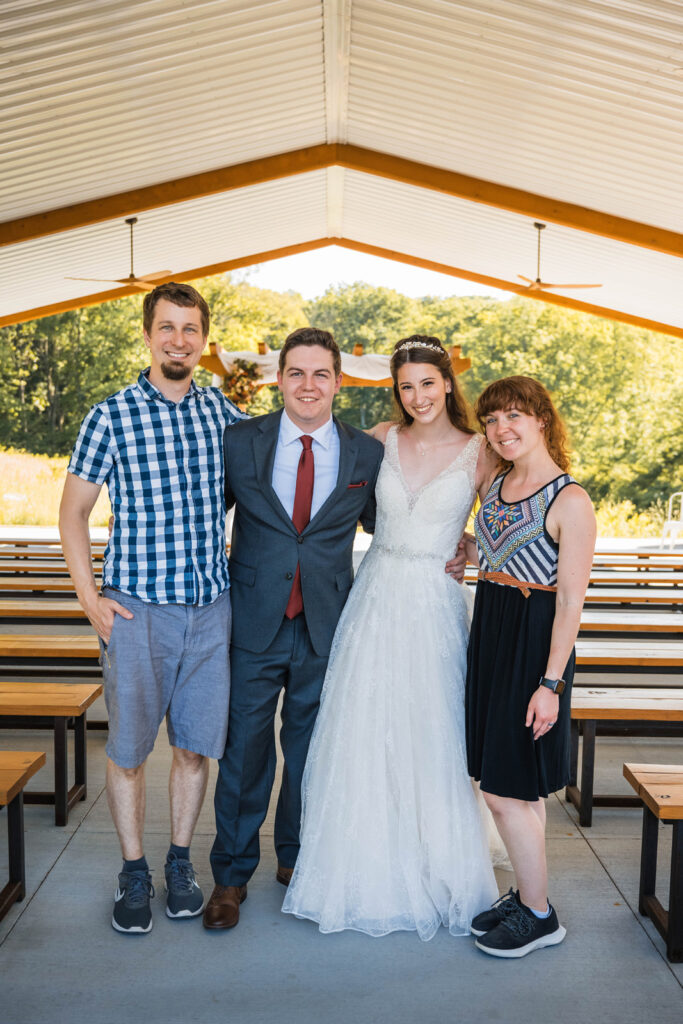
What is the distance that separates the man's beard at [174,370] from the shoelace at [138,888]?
58.1 inches

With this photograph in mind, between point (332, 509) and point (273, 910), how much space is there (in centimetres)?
124

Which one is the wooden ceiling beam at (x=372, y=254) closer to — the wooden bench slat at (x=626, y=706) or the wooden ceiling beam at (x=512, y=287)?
the wooden ceiling beam at (x=512, y=287)

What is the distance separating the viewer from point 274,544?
267 cm

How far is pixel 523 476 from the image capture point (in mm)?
2598

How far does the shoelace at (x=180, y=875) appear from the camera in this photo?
271 cm

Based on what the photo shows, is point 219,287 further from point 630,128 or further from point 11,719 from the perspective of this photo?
point 11,719

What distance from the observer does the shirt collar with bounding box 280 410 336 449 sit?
2732 mm

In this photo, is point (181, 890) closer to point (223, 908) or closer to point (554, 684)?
point (223, 908)

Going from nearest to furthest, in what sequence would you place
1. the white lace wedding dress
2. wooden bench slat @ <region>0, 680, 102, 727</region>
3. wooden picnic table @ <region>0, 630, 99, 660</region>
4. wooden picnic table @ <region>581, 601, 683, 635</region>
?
the white lace wedding dress < wooden bench slat @ <region>0, 680, 102, 727</region> < wooden picnic table @ <region>0, 630, 99, 660</region> < wooden picnic table @ <region>581, 601, 683, 635</region>

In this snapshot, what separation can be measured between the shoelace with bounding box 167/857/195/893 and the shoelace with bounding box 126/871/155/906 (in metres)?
0.07

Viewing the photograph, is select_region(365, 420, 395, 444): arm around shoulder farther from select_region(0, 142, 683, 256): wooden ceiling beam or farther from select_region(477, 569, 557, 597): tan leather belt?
select_region(0, 142, 683, 256): wooden ceiling beam

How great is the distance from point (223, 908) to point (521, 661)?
1.14m

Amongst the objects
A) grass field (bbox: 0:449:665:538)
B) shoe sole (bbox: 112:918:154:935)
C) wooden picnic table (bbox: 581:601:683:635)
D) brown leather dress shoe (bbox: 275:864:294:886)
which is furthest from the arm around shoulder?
grass field (bbox: 0:449:665:538)

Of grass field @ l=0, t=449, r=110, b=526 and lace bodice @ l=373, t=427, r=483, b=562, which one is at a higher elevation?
lace bodice @ l=373, t=427, r=483, b=562
